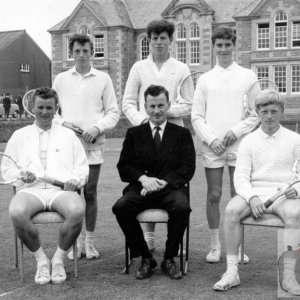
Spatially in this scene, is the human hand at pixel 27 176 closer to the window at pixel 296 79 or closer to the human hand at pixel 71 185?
the human hand at pixel 71 185

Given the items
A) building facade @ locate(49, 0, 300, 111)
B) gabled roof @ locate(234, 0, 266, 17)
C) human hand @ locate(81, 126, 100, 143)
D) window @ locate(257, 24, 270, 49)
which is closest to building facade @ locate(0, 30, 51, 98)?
building facade @ locate(49, 0, 300, 111)

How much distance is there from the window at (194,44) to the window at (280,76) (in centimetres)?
645

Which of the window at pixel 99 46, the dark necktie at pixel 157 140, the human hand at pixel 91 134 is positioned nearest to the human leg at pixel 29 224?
the human hand at pixel 91 134

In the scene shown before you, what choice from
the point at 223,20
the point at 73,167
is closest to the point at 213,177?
the point at 73,167

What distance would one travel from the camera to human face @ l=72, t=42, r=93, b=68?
614cm

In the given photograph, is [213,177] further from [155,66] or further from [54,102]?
[54,102]

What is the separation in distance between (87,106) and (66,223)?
4.81 ft

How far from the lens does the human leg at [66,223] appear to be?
5.23m

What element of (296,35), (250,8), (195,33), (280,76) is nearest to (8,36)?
(195,33)

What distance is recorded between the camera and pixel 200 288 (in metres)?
5.06

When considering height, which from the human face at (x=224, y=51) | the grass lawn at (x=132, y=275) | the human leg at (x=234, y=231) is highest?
the human face at (x=224, y=51)

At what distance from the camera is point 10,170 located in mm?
5473

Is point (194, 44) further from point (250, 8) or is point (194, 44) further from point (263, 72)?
point (263, 72)

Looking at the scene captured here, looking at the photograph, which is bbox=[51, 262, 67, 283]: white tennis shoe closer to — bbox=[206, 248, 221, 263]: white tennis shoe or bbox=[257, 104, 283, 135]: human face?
bbox=[206, 248, 221, 263]: white tennis shoe
